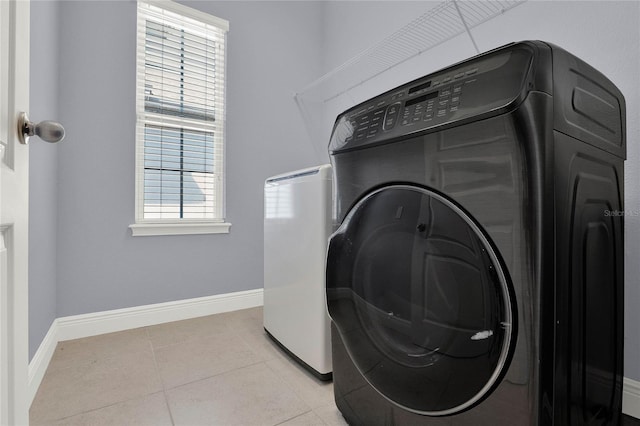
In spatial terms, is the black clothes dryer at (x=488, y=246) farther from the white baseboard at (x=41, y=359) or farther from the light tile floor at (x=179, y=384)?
the white baseboard at (x=41, y=359)

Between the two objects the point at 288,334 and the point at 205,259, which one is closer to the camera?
the point at 288,334

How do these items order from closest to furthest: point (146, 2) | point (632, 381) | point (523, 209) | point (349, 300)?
1. point (523, 209)
2. point (349, 300)
3. point (632, 381)
4. point (146, 2)

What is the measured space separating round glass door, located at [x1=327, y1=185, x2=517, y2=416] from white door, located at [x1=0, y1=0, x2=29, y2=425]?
2.43ft

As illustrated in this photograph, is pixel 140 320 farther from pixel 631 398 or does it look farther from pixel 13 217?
pixel 631 398

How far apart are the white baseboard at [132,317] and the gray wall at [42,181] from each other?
9cm

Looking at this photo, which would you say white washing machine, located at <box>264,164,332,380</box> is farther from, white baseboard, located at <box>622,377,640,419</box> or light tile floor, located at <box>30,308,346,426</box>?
white baseboard, located at <box>622,377,640,419</box>

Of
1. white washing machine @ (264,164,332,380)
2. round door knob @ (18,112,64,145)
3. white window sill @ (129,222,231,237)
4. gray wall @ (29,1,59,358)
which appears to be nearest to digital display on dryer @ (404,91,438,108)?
white washing machine @ (264,164,332,380)

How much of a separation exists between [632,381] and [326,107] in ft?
8.09

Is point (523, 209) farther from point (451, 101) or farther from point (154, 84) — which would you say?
point (154, 84)

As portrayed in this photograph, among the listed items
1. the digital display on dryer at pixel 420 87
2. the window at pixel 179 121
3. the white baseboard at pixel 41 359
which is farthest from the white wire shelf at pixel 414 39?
the white baseboard at pixel 41 359

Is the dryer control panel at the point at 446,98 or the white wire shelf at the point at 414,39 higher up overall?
the white wire shelf at the point at 414,39

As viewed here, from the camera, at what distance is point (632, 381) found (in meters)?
1.19

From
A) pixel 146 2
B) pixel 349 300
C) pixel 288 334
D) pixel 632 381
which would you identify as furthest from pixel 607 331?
pixel 146 2

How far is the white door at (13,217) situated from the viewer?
0.53 metres
